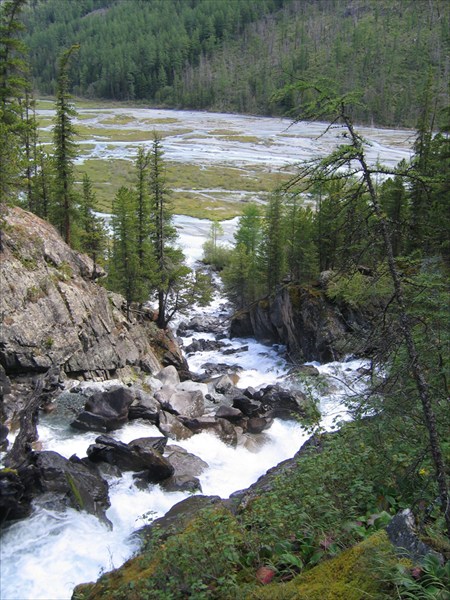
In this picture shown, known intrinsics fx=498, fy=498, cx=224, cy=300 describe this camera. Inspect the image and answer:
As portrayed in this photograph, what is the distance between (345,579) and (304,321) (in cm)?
2965

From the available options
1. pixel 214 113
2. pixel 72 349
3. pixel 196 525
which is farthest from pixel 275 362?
pixel 214 113

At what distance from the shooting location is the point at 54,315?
A: 928 inches

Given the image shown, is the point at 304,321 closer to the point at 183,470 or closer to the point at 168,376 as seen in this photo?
the point at 168,376

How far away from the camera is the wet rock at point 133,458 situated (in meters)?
16.7

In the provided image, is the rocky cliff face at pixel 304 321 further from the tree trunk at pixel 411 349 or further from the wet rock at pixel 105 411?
the tree trunk at pixel 411 349

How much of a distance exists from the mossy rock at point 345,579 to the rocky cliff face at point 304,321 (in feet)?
81.5

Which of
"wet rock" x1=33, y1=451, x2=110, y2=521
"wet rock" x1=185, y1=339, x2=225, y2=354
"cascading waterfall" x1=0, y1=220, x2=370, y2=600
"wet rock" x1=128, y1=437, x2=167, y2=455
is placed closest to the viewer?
"cascading waterfall" x1=0, y1=220, x2=370, y2=600

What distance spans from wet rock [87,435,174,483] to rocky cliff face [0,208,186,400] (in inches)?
247

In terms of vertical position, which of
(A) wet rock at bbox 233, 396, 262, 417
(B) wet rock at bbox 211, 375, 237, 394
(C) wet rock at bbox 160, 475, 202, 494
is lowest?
(B) wet rock at bbox 211, 375, 237, 394

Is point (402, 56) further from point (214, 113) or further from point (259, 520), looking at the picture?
point (259, 520)

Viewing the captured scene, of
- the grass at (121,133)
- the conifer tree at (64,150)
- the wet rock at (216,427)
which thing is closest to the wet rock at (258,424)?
the wet rock at (216,427)

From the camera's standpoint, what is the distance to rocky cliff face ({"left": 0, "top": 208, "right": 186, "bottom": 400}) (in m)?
21.4

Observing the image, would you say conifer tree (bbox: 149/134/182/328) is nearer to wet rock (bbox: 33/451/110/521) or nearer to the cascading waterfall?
the cascading waterfall

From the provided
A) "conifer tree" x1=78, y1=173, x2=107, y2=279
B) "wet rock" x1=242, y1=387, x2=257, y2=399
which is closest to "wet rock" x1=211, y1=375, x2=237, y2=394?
"wet rock" x1=242, y1=387, x2=257, y2=399
